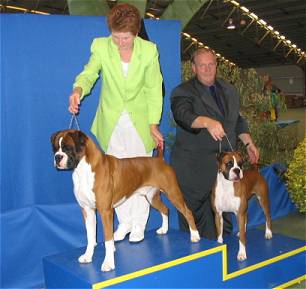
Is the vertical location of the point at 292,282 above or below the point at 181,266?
below

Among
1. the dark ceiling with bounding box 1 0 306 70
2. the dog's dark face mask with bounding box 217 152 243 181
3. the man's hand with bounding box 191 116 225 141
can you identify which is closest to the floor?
the dog's dark face mask with bounding box 217 152 243 181

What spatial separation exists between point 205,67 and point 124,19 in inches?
43.6

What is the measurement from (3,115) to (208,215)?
215 cm

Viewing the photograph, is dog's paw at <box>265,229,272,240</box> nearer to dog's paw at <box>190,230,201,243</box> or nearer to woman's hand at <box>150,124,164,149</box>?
dog's paw at <box>190,230,201,243</box>

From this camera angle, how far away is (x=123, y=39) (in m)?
3.04

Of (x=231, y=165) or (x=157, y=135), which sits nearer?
(x=157, y=135)

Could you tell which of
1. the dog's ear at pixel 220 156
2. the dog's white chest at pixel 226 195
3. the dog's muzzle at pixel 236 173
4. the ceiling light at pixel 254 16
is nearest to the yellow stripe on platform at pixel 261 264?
the dog's white chest at pixel 226 195

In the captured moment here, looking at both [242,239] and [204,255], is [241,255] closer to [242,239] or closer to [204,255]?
[242,239]

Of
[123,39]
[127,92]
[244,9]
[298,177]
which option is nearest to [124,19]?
[123,39]

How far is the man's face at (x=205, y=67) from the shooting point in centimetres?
377

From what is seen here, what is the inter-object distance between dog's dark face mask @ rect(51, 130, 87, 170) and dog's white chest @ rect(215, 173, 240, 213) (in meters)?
1.60

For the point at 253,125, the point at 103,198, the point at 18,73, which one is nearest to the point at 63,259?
the point at 103,198

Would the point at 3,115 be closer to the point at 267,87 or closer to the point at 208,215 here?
the point at 208,215

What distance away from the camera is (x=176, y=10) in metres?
5.89
